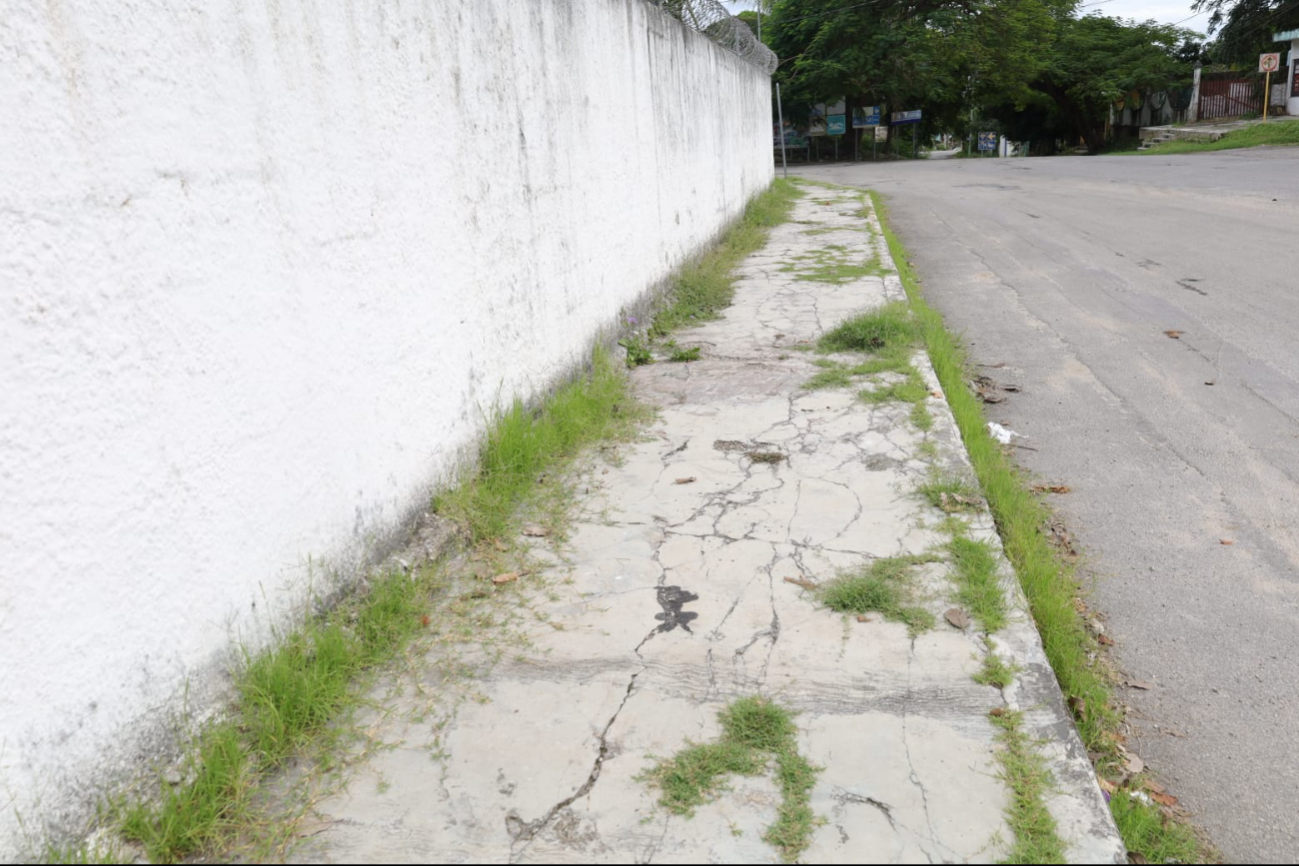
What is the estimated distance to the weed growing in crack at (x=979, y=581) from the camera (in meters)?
2.87

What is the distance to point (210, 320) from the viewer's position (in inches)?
88.8

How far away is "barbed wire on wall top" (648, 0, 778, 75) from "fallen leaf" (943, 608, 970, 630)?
19.4 ft

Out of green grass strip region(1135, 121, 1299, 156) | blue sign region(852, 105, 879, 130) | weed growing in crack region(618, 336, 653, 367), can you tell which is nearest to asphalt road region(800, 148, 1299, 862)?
weed growing in crack region(618, 336, 653, 367)

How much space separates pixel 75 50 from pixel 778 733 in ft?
7.33

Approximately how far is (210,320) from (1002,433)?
3920 millimetres

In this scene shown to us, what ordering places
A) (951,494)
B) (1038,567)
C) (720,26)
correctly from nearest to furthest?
(1038,567)
(951,494)
(720,26)

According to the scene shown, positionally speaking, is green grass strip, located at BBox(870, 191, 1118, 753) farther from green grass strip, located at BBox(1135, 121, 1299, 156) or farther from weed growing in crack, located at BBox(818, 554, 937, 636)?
green grass strip, located at BBox(1135, 121, 1299, 156)

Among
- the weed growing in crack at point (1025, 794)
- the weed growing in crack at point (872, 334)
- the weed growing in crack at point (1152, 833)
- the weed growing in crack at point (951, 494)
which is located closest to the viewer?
the weed growing in crack at point (1025, 794)

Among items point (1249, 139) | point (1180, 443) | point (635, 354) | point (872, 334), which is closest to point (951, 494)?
point (1180, 443)

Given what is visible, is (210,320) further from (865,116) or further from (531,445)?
(865,116)

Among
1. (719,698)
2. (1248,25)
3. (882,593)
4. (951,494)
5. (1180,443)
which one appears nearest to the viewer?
(719,698)

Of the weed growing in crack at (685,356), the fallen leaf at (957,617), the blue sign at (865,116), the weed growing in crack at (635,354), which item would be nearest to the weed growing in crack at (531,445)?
the weed growing in crack at (635,354)

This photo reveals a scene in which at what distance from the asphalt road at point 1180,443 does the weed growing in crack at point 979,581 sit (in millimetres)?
403

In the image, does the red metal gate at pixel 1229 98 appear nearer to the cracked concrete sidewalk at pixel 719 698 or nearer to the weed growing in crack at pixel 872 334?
the weed growing in crack at pixel 872 334
